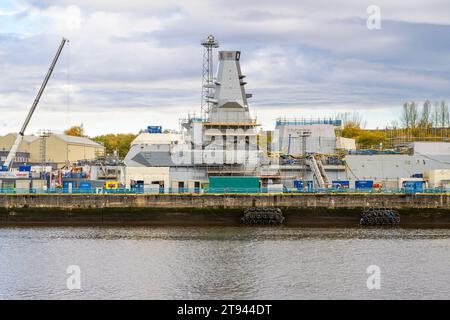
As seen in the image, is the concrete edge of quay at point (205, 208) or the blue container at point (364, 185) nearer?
the concrete edge of quay at point (205, 208)

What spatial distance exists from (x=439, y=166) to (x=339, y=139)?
557 inches

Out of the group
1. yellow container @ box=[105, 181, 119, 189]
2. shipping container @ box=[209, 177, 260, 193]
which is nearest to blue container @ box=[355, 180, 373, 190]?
shipping container @ box=[209, 177, 260, 193]

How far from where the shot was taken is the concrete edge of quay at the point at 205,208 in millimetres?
74375

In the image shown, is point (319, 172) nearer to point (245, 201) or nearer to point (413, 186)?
point (413, 186)

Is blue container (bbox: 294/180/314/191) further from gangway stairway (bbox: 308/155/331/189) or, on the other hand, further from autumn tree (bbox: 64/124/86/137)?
autumn tree (bbox: 64/124/86/137)

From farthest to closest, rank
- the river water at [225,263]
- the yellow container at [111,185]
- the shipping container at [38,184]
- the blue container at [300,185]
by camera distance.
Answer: the shipping container at [38,184], the blue container at [300,185], the yellow container at [111,185], the river water at [225,263]

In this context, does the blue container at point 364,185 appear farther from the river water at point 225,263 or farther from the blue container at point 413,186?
the river water at point 225,263

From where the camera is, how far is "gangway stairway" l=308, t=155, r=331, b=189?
83.4 metres

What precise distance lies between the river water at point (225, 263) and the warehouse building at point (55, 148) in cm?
5844

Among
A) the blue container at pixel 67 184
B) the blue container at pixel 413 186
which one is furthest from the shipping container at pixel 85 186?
the blue container at pixel 413 186

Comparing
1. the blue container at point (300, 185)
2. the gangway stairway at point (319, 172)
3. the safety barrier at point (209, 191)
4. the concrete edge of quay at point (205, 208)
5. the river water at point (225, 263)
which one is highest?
the gangway stairway at point (319, 172)
